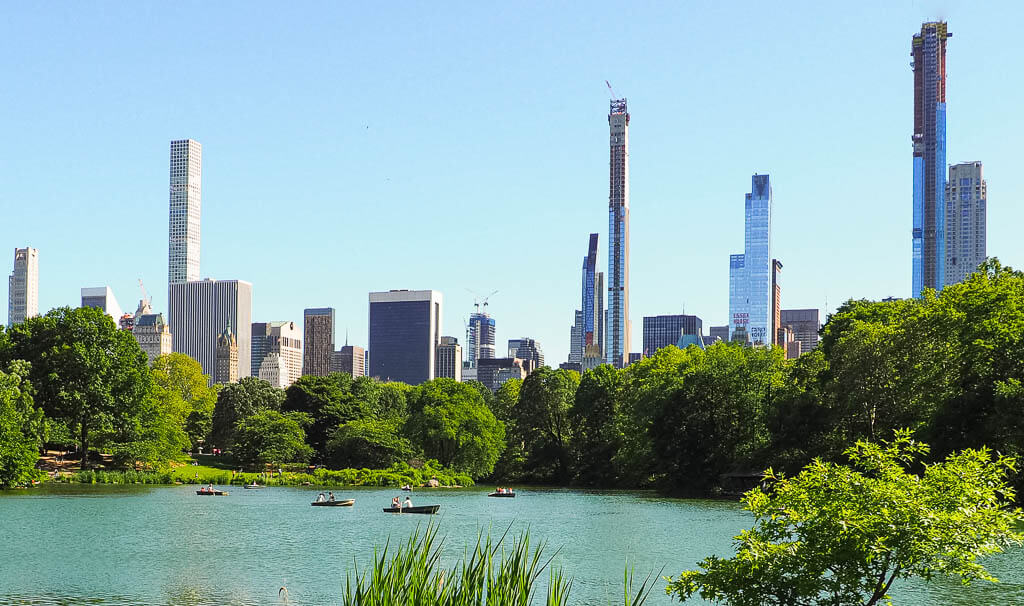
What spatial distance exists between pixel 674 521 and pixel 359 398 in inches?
Answer: 2342

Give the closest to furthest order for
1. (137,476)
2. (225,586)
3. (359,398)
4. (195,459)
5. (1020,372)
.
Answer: (225,586) → (1020,372) → (137,476) → (195,459) → (359,398)

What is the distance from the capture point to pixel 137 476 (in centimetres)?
7412

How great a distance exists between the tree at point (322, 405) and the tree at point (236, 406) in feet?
19.8

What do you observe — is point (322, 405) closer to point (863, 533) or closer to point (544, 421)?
point (544, 421)

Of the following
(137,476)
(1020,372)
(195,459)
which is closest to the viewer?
(1020,372)

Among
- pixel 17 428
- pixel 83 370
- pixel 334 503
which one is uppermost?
pixel 83 370

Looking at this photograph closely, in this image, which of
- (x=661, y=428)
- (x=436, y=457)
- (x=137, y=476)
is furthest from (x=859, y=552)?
(x=436, y=457)

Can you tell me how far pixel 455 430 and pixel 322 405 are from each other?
1673 centimetres

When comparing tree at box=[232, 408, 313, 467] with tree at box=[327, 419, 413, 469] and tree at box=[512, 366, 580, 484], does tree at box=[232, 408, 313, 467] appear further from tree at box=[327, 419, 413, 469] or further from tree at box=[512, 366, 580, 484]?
tree at box=[512, 366, 580, 484]

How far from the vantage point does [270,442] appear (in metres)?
88.0

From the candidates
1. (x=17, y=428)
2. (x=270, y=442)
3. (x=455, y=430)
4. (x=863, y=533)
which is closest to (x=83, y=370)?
(x=17, y=428)

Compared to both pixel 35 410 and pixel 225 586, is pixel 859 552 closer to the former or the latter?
pixel 225 586

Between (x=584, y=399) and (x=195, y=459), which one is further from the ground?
(x=584, y=399)

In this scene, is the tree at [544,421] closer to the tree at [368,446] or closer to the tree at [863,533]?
the tree at [368,446]
